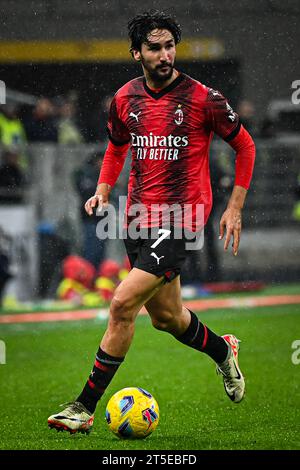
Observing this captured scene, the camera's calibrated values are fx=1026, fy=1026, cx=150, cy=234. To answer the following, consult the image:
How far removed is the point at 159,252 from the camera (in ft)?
20.8

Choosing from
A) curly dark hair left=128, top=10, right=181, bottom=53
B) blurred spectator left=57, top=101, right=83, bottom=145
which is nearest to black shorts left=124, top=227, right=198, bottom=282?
curly dark hair left=128, top=10, right=181, bottom=53

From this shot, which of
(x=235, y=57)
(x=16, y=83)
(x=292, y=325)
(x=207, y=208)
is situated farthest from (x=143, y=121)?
(x=16, y=83)

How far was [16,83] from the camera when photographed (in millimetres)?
18094

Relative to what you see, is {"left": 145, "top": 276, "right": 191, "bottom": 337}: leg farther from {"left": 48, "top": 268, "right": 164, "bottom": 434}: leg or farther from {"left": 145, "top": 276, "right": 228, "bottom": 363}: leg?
{"left": 48, "top": 268, "right": 164, "bottom": 434}: leg

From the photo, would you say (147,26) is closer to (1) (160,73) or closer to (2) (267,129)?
(1) (160,73)

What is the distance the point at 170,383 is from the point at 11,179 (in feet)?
21.2

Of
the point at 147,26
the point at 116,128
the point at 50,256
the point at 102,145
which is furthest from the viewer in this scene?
the point at 102,145

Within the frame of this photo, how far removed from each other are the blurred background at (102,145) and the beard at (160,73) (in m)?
6.04

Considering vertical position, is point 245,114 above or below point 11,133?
above

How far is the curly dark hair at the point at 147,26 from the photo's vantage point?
6461 millimetres

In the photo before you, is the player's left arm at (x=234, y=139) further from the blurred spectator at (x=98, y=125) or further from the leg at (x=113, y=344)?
the blurred spectator at (x=98, y=125)

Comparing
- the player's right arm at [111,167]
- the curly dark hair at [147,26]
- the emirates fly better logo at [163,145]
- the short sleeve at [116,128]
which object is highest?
the curly dark hair at [147,26]

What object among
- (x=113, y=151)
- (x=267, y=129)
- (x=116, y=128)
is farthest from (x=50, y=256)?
(x=116, y=128)

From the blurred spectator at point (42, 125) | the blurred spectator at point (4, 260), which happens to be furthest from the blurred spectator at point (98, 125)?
the blurred spectator at point (4, 260)
